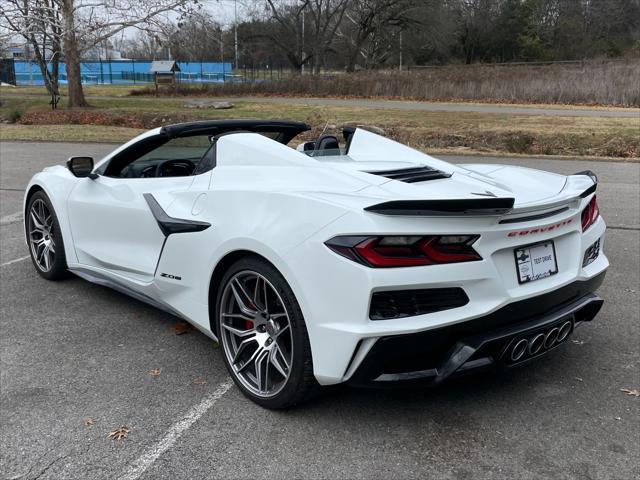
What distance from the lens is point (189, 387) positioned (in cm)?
348

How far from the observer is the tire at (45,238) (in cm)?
500

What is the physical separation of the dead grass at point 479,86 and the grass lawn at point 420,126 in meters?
6.08

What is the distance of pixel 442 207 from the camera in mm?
2660

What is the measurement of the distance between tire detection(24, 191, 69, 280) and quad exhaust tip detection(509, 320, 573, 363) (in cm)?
361

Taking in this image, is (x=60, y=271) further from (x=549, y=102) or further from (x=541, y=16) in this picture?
(x=541, y=16)

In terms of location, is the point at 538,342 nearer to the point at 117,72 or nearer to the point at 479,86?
the point at 479,86

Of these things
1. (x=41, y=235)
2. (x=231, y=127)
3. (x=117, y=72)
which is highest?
(x=117, y=72)

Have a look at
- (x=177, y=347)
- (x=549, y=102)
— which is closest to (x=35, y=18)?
(x=549, y=102)

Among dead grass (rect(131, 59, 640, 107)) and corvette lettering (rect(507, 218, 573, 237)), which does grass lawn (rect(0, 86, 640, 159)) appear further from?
corvette lettering (rect(507, 218, 573, 237))

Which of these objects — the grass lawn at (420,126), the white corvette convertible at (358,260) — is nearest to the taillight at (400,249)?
the white corvette convertible at (358,260)

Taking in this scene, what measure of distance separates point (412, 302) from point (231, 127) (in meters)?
2.21

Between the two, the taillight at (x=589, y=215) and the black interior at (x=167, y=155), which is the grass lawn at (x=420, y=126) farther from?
the taillight at (x=589, y=215)

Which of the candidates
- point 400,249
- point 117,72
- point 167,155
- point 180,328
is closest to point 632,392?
point 400,249

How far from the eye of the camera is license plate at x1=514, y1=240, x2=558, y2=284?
2.90 metres
